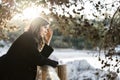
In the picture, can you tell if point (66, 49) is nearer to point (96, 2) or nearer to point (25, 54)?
point (96, 2)

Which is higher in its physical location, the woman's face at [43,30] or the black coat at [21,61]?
the woman's face at [43,30]

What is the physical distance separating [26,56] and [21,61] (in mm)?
138

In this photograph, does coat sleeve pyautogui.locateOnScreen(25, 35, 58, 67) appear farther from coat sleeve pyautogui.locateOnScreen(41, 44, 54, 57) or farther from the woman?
coat sleeve pyautogui.locateOnScreen(41, 44, 54, 57)

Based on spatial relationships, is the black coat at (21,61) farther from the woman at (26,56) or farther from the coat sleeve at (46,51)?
the coat sleeve at (46,51)

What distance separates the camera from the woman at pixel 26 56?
645cm

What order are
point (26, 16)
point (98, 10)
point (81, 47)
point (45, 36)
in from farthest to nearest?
point (81, 47) < point (26, 16) < point (98, 10) < point (45, 36)

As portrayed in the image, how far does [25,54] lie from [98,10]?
214 cm

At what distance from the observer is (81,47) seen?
80.6 feet

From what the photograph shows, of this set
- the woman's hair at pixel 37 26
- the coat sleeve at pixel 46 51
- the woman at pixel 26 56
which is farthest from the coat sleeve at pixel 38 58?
the coat sleeve at pixel 46 51

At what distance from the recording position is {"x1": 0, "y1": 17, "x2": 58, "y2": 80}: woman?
21.1 feet

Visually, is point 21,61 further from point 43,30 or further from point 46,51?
point 43,30

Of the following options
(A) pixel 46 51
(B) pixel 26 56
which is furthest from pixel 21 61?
(A) pixel 46 51

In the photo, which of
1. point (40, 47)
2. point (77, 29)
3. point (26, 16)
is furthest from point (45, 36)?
point (26, 16)

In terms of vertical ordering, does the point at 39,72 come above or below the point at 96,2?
below
